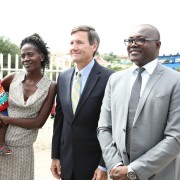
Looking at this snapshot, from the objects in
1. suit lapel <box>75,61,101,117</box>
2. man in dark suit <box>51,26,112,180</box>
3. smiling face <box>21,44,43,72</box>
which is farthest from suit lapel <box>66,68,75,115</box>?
smiling face <box>21,44,43,72</box>

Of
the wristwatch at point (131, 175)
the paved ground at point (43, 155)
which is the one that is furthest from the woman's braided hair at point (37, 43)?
the paved ground at point (43, 155)

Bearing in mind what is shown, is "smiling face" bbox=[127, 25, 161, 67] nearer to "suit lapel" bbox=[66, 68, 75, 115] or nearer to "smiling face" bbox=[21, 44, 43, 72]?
"suit lapel" bbox=[66, 68, 75, 115]

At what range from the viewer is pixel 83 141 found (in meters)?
2.75

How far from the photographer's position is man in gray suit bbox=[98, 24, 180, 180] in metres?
2.11

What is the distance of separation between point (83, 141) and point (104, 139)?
373 mm

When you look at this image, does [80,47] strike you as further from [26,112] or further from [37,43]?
[26,112]

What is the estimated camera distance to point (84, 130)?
2.75 m

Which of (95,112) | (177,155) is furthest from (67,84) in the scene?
(177,155)

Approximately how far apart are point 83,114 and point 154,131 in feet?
2.58

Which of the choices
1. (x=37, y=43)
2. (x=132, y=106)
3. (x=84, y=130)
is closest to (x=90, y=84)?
(x=84, y=130)

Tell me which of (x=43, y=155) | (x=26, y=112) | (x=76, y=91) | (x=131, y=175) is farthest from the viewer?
(x=43, y=155)

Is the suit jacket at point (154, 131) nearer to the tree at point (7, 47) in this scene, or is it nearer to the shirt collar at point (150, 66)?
the shirt collar at point (150, 66)

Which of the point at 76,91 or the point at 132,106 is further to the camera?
the point at 76,91

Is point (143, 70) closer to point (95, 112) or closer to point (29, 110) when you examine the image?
point (95, 112)
